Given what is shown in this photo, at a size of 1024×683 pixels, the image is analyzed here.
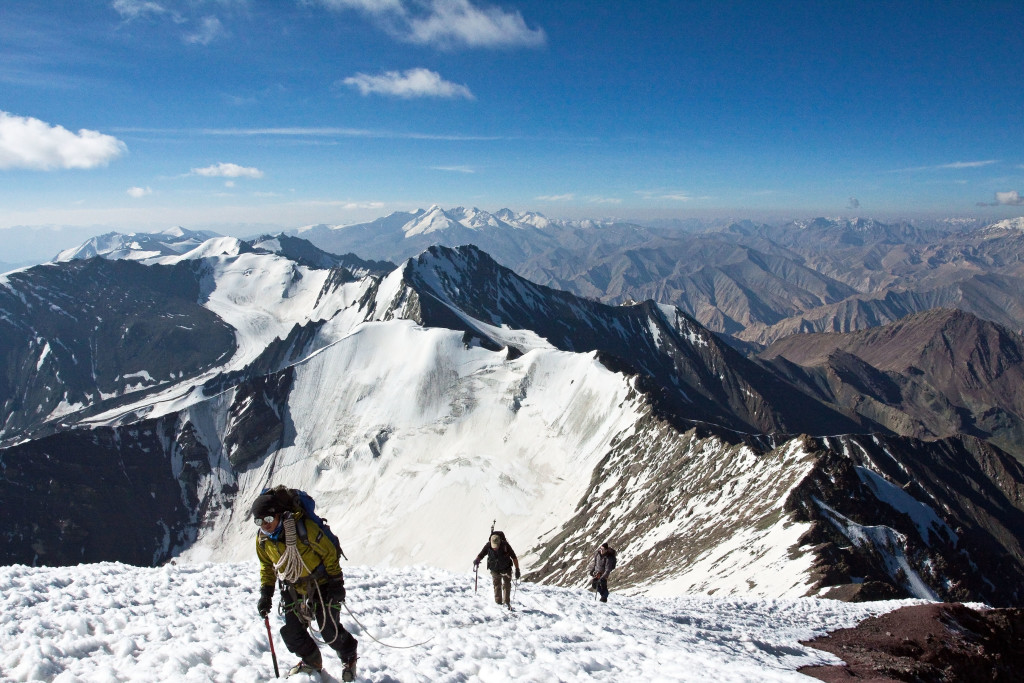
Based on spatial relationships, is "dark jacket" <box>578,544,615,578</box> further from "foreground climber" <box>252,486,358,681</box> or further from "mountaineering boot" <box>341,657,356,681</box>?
"foreground climber" <box>252,486,358,681</box>

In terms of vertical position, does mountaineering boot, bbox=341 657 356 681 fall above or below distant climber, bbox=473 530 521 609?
above

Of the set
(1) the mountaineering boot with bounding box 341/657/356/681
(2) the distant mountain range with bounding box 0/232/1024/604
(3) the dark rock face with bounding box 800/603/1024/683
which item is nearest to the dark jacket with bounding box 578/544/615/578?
(3) the dark rock face with bounding box 800/603/1024/683

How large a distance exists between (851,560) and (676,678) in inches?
1508

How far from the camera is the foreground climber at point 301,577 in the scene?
9.53 metres

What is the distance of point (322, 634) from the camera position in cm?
989

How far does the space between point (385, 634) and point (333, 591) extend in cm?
544

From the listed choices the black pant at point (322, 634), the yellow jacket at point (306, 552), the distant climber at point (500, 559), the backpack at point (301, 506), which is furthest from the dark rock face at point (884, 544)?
the backpack at point (301, 506)

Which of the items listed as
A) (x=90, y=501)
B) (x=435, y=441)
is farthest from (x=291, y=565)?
(x=90, y=501)

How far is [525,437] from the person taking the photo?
4737 inches

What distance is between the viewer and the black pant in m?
9.84

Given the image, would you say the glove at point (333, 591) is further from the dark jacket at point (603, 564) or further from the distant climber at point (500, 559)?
the dark jacket at point (603, 564)

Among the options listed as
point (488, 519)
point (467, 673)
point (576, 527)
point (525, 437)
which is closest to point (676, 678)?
point (467, 673)

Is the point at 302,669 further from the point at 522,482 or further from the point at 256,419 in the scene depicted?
the point at 256,419

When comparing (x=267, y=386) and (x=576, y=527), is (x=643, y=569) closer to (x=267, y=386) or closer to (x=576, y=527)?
(x=576, y=527)
